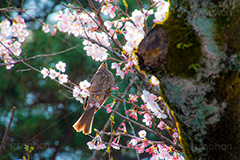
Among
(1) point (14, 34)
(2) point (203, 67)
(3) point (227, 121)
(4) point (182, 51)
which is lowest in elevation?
(3) point (227, 121)

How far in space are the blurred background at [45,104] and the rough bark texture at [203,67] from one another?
7.19 feet

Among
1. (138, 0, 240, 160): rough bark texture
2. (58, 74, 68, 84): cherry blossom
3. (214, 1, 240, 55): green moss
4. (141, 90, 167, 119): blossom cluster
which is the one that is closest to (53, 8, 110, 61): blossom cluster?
(58, 74, 68, 84): cherry blossom

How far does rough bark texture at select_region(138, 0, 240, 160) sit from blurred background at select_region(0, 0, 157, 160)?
2191mm

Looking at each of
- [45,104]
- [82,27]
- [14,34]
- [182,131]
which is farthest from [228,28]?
[45,104]

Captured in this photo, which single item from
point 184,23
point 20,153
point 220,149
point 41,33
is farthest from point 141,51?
point 20,153

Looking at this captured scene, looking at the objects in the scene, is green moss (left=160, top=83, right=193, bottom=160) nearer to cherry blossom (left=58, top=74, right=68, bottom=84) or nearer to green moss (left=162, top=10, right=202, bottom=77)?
green moss (left=162, top=10, right=202, bottom=77)

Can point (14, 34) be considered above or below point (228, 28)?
above

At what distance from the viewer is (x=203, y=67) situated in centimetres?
→ 102

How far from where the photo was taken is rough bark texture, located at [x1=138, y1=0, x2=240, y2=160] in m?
1.02

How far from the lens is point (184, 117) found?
108 centimetres

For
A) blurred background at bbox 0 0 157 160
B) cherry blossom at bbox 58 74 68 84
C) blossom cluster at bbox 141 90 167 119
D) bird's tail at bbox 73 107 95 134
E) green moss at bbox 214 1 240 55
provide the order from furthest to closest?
1. blurred background at bbox 0 0 157 160
2. bird's tail at bbox 73 107 95 134
3. cherry blossom at bbox 58 74 68 84
4. blossom cluster at bbox 141 90 167 119
5. green moss at bbox 214 1 240 55

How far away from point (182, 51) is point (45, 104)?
3.01m

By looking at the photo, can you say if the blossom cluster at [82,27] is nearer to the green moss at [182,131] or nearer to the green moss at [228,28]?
the green moss at [182,131]

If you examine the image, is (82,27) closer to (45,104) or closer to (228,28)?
(228,28)
